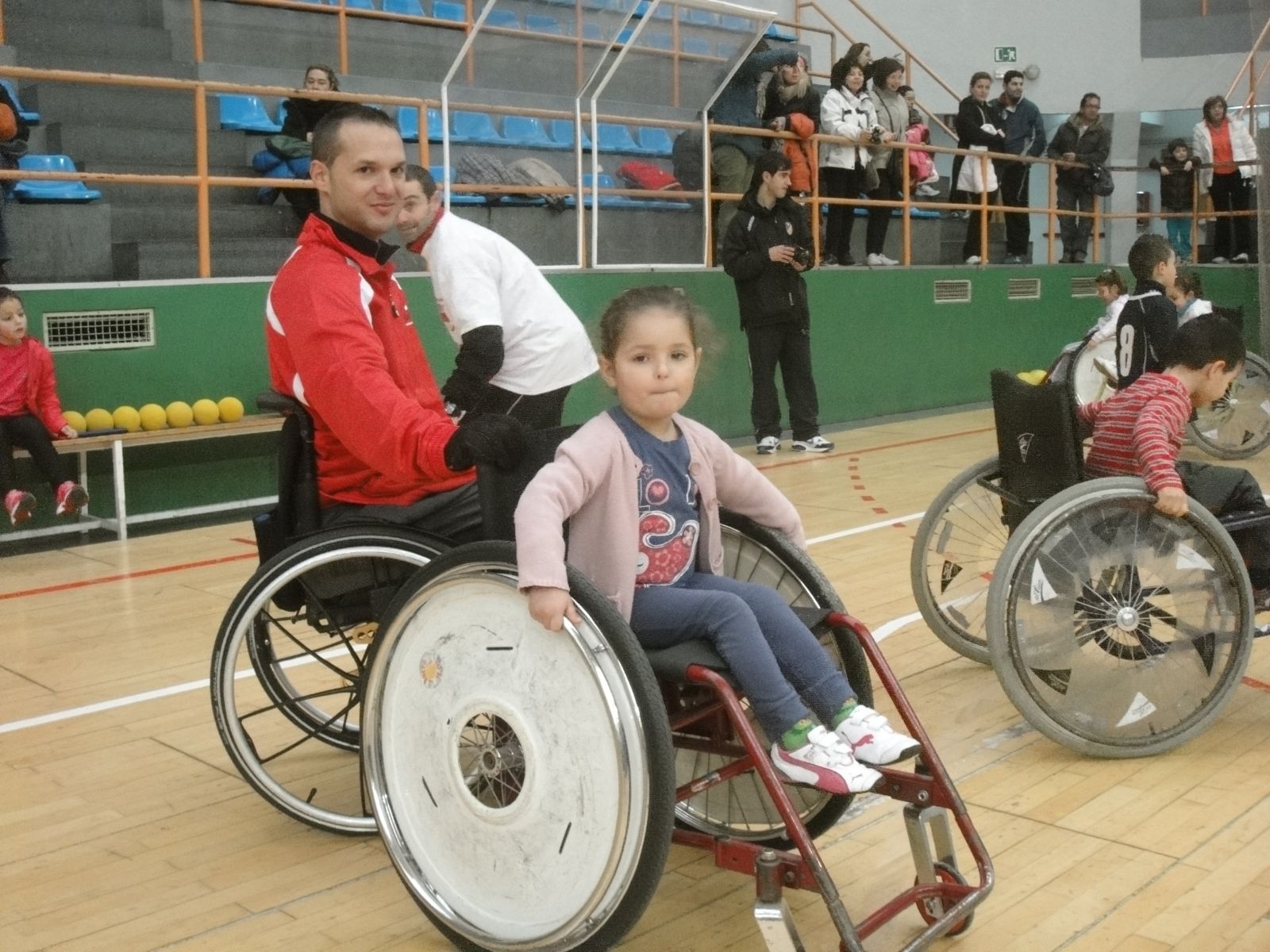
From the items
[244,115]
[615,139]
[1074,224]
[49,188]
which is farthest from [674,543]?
[1074,224]

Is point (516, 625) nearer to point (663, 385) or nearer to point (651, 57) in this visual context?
point (663, 385)

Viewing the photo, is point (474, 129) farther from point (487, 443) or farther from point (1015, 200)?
point (1015, 200)

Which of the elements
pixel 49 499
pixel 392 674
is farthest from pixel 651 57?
pixel 392 674

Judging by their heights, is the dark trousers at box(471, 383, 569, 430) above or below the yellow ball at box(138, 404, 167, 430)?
above

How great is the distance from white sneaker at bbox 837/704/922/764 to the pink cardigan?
35cm

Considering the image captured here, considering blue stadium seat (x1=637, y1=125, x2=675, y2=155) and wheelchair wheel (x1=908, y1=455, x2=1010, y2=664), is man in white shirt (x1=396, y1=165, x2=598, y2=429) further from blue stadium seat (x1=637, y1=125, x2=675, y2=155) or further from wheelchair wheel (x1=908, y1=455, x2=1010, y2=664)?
blue stadium seat (x1=637, y1=125, x2=675, y2=155)

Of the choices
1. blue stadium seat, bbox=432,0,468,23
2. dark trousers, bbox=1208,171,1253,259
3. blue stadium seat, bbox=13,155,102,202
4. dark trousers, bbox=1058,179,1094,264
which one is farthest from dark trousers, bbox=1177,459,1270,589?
dark trousers, bbox=1208,171,1253,259

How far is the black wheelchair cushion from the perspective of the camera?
328cm

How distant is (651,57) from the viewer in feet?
26.1

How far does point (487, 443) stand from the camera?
2.25m

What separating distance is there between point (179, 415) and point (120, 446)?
355mm

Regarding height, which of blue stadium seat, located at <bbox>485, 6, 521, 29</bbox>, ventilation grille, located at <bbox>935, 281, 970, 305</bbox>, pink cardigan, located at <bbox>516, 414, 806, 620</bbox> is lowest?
pink cardigan, located at <bbox>516, 414, 806, 620</bbox>

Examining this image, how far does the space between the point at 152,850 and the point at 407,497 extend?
2.85 feet

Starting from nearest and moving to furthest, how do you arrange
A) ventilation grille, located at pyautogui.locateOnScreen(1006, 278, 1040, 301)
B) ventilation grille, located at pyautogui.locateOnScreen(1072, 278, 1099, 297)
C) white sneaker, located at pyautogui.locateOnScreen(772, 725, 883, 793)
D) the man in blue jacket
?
white sneaker, located at pyautogui.locateOnScreen(772, 725, 883, 793) < ventilation grille, located at pyautogui.locateOnScreen(1006, 278, 1040, 301) < the man in blue jacket < ventilation grille, located at pyautogui.locateOnScreen(1072, 278, 1099, 297)
